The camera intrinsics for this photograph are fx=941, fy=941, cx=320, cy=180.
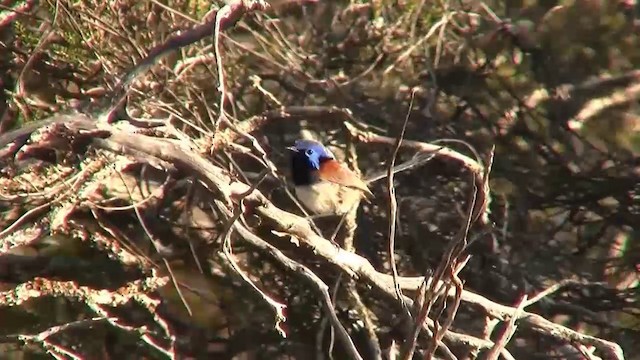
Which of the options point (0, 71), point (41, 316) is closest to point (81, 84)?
point (0, 71)

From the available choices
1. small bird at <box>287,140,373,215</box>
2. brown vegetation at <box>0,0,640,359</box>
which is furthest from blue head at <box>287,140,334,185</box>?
brown vegetation at <box>0,0,640,359</box>

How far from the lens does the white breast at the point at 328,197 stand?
4.37 m

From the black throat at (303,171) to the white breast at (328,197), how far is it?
0.03m

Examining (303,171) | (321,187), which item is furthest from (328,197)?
(303,171)

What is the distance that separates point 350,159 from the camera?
14.7 ft

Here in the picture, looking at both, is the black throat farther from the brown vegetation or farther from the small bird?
the brown vegetation

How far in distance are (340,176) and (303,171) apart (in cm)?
20

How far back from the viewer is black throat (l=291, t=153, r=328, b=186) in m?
4.38

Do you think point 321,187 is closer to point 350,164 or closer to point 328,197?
point 328,197

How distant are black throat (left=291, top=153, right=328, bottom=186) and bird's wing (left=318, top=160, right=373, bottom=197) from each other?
3cm

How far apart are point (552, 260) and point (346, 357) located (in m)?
1.19

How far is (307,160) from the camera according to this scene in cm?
439

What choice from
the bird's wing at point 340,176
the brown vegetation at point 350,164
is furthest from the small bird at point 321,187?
the brown vegetation at point 350,164

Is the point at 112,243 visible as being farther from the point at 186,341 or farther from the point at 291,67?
the point at 291,67
